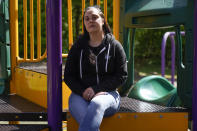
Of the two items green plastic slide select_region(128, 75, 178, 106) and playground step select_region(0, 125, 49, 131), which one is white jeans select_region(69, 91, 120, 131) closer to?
playground step select_region(0, 125, 49, 131)

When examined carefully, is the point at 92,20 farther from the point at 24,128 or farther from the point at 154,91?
the point at 154,91

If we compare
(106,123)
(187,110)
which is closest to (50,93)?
(106,123)

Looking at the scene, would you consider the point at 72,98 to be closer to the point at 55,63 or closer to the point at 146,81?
the point at 55,63

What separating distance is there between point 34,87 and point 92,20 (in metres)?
1.10

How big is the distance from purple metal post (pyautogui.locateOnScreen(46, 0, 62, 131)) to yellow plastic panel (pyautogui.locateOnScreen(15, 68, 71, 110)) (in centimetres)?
60

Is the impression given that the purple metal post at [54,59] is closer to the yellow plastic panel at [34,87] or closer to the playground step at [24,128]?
the playground step at [24,128]

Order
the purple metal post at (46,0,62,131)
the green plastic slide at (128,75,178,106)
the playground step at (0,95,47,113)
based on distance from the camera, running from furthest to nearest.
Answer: the green plastic slide at (128,75,178,106) → the playground step at (0,95,47,113) → the purple metal post at (46,0,62,131)

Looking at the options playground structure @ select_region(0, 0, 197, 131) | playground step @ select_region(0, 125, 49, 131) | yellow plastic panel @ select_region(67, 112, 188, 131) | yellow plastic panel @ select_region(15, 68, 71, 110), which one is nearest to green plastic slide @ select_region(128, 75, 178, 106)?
playground structure @ select_region(0, 0, 197, 131)

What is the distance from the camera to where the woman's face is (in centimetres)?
188

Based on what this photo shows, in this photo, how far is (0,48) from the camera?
2.89 metres

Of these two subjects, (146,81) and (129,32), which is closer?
(129,32)

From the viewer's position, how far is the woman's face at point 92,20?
188cm

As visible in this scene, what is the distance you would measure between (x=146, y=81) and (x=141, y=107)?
3.04 feet

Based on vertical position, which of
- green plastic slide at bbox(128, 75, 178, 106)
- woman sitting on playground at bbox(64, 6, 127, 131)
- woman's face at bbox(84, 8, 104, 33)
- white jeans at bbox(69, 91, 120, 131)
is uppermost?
woman's face at bbox(84, 8, 104, 33)
